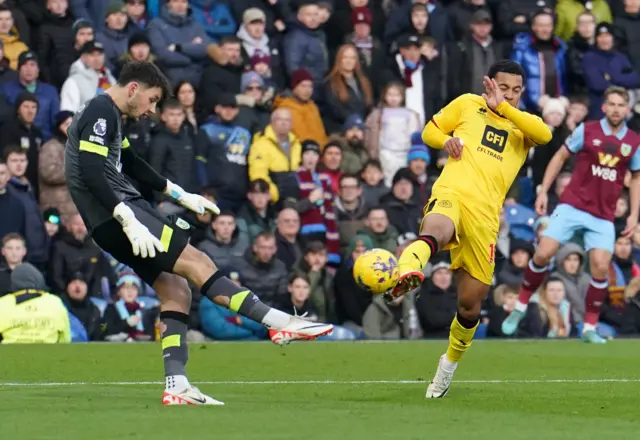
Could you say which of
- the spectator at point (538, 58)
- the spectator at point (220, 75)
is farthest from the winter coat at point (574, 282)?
the spectator at point (220, 75)

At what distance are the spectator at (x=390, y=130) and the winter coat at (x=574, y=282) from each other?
2.63 meters

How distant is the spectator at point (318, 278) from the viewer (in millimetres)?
19922

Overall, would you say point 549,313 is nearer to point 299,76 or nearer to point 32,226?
point 299,76

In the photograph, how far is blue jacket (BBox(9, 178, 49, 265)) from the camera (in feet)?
62.0

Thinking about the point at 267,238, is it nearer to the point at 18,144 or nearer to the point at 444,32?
the point at 18,144

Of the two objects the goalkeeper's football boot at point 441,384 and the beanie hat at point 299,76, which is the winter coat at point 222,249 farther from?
the goalkeeper's football boot at point 441,384

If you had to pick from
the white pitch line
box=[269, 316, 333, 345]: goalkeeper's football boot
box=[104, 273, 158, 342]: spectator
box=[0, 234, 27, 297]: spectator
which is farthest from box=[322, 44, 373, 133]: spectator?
box=[269, 316, 333, 345]: goalkeeper's football boot

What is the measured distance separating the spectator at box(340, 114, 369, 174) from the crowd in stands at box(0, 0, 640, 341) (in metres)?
0.03

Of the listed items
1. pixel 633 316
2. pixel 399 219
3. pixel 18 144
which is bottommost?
pixel 633 316

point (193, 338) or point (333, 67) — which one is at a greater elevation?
point (333, 67)

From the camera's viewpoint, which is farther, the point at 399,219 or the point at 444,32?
the point at 444,32

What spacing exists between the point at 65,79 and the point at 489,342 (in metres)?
6.48

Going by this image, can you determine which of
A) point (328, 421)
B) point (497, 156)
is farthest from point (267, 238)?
point (328, 421)

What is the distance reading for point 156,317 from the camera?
62.2 ft
